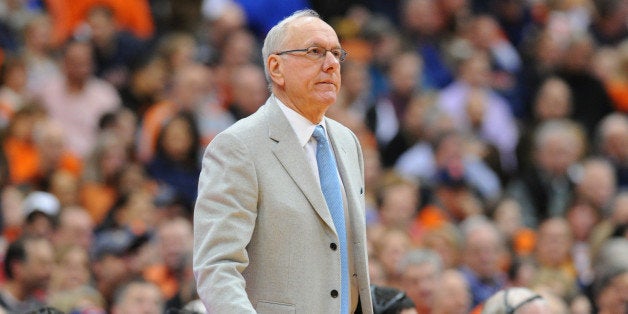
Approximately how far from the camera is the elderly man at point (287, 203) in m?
3.60

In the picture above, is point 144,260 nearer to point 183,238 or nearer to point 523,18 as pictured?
point 183,238

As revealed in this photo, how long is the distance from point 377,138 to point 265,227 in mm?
6431

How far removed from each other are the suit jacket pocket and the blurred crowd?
3.00m

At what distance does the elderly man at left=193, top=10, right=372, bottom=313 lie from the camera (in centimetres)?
360

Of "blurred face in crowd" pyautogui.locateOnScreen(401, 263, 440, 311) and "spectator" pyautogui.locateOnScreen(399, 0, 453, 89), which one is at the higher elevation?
"spectator" pyautogui.locateOnScreen(399, 0, 453, 89)

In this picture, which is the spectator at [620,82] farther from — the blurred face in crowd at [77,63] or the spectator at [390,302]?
the spectator at [390,302]

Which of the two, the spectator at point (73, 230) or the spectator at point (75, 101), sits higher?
the spectator at point (75, 101)

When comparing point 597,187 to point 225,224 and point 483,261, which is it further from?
point 225,224

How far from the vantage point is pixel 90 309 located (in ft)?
21.2

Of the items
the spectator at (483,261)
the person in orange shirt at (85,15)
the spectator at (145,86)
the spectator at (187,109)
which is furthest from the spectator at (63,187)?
the spectator at (483,261)

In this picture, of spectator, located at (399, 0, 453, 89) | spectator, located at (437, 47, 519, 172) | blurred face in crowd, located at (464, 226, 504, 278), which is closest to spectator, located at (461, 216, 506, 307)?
blurred face in crowd, located at (464, 226, 504, 278)

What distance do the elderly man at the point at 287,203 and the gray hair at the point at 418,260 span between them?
3.28m

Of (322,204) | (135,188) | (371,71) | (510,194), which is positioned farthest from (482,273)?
(322,204)

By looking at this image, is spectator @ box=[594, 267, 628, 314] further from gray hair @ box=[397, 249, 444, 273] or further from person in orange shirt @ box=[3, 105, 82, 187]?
person in orange shirt @ box=[3, 105, 82, 187]
